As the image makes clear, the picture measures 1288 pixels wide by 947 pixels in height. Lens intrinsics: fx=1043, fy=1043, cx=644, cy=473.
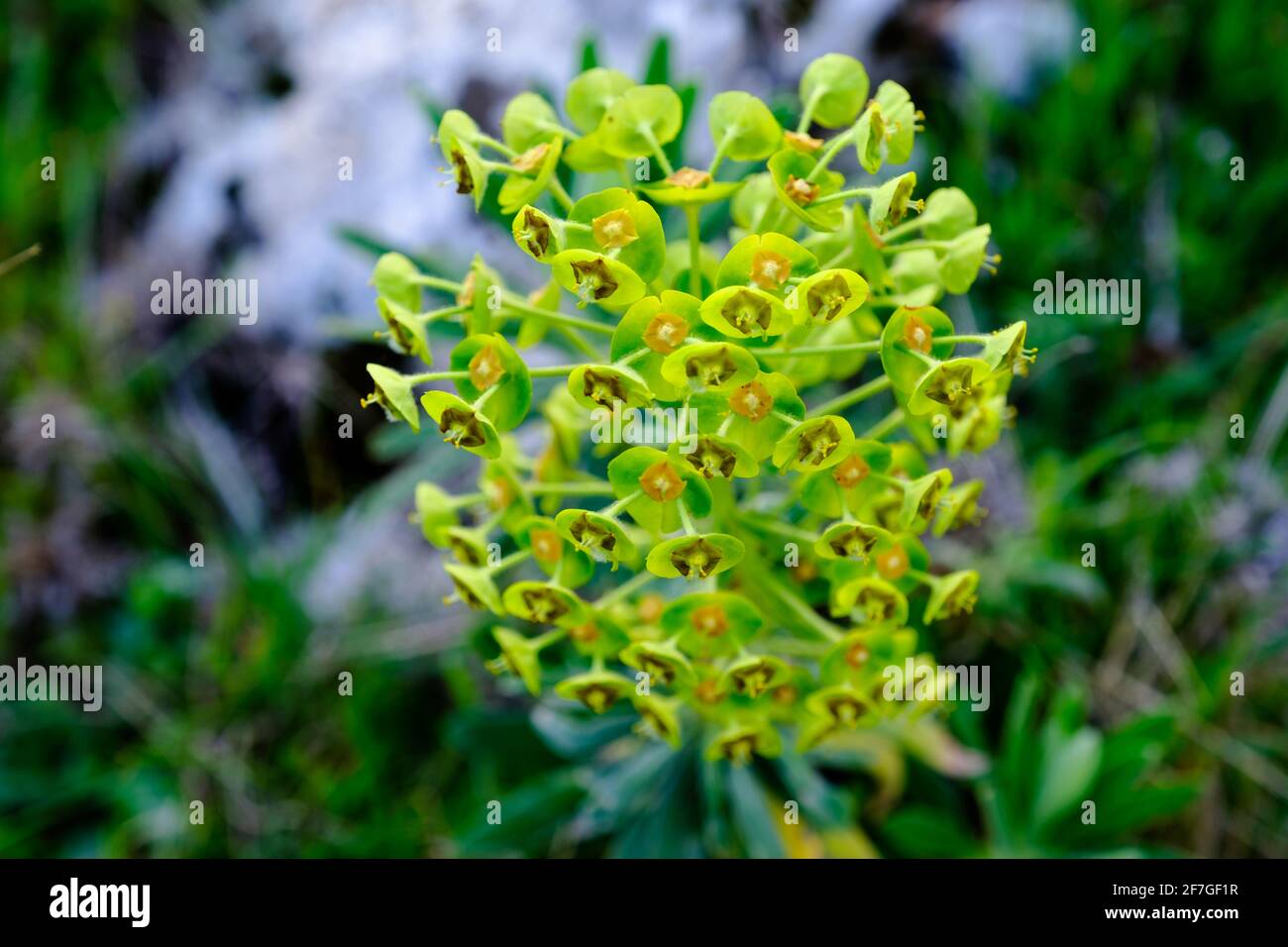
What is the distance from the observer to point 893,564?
5.42 ft

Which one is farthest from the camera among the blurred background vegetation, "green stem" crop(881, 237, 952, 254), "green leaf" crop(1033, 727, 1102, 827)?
the blurred background vegetation

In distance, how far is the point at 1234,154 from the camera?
119 inches

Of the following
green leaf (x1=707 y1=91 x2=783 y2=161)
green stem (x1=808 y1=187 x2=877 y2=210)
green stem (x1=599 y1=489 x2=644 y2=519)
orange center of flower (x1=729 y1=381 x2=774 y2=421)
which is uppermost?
green leaf (x1=707 y1=91 x2=783 y2=161)

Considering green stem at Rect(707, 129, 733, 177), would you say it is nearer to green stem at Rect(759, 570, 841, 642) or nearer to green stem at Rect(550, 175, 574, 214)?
green stem at Rect(550, 175, 574, 214)

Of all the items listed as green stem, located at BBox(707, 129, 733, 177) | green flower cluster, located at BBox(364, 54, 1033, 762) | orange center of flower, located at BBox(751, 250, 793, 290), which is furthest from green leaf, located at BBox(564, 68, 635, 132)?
orange center of flower, located at BBox(751, 250, 793, 290)

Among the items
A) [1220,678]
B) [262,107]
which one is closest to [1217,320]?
[1220,678]

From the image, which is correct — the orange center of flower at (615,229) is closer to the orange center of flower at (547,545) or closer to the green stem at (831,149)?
the green stem at (831,149)

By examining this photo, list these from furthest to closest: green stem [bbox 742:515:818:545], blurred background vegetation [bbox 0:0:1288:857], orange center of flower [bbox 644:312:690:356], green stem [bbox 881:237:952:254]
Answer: blurred background vegetation [bbox 0:0:1288:857] → green stem [bbox 742:515:818:545] → green stem [bbox 881:237:952:254] → orange center of flower [bbox 644:312:690:356]

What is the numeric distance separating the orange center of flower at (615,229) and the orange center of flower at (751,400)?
0.26 meters

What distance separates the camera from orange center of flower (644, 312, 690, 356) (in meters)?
1.36

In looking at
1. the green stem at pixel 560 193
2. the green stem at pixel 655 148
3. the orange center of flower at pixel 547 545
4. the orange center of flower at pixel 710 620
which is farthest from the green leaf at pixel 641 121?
the orange center of flower at pixel 710 620
